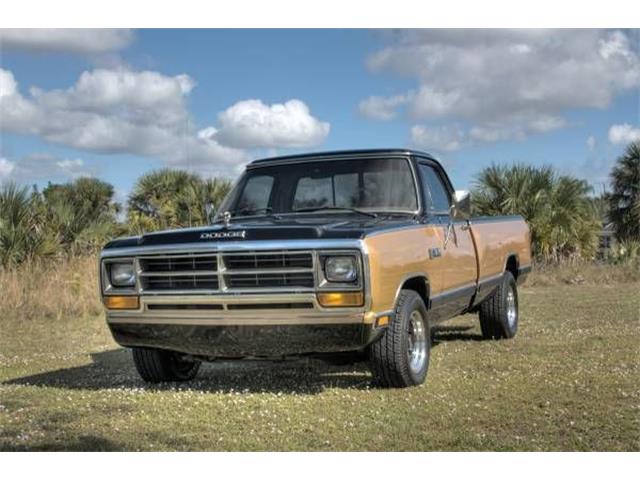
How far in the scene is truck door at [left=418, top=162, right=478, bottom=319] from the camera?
6.78 meters

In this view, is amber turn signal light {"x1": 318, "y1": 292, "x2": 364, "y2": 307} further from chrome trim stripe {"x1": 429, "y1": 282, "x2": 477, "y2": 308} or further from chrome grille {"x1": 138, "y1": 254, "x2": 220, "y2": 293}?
chrome trim stripe {"x1": 429, "y1": 282, "x2": 477, "y2": 308}

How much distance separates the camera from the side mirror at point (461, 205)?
7.59 metres

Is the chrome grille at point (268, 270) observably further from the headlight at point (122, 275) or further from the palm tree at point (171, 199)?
the palm tree at point (171, 199)

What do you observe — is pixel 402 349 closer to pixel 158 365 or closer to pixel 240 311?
pixel 240 311

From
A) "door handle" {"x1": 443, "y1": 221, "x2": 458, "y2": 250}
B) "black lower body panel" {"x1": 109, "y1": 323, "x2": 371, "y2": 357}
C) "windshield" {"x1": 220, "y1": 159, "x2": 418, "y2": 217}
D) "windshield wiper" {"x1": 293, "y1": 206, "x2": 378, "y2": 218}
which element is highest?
"windshield" {"x1": 220, "y1": 159, "x2": 418, "y2": 217}

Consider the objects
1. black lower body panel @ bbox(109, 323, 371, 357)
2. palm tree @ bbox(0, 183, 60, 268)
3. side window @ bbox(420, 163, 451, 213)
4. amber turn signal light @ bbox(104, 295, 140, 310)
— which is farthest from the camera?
palm tree @ bbox(0, 183, 60, 268)

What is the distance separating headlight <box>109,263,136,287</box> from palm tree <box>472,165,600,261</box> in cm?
1489

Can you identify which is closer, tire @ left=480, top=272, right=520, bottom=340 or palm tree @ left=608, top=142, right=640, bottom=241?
tire @ left=480, top=272, right=520, bottom=340

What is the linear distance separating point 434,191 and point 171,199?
16.4 m

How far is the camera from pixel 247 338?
5.59 meters

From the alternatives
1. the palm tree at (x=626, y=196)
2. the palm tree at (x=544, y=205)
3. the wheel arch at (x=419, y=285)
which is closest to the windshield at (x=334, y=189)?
the wheel arch at (x=419, y=285)

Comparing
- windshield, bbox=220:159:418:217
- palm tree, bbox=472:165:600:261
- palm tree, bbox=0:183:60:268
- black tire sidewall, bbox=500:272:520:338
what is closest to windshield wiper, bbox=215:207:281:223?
windshield, bbox=220:159:418:217

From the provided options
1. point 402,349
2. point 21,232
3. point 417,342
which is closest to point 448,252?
point 417,342

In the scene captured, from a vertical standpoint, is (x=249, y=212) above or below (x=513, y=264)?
above
